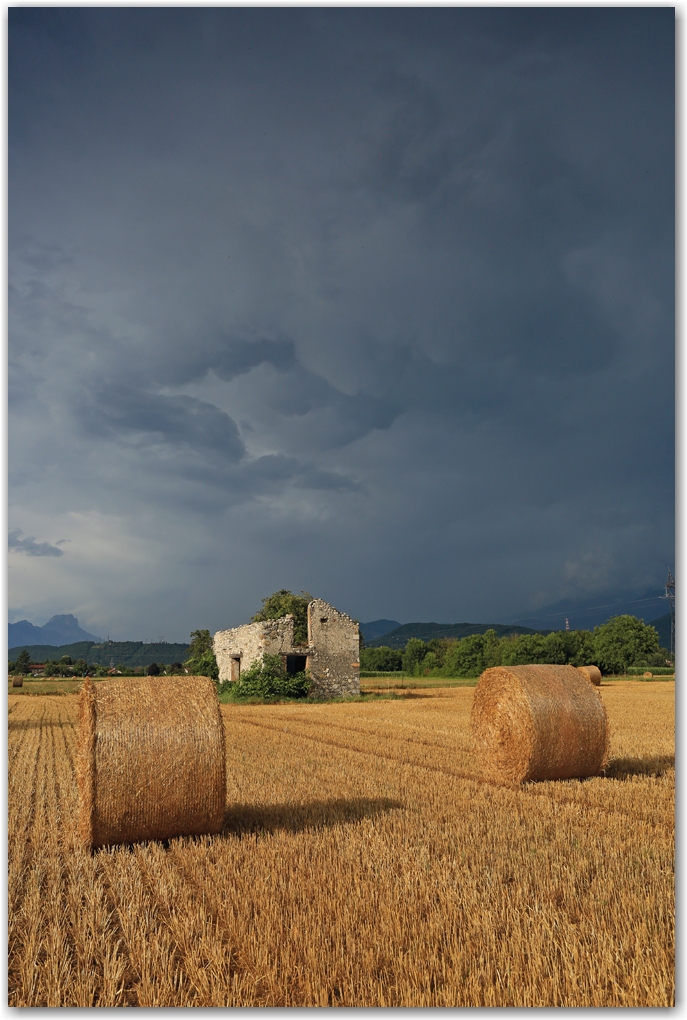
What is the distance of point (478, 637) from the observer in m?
60.2

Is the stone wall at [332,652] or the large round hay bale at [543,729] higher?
the large round hay bale at [543,729]

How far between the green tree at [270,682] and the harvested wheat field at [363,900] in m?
19.6

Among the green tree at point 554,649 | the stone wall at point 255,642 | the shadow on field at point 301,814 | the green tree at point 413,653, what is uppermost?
the shadow on field at point 301,814

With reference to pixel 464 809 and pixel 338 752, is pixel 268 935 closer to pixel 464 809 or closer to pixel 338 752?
pixel 464 809

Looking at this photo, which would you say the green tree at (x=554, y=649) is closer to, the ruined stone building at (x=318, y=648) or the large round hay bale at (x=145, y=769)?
the ruined stone building at (x=318, y=648)

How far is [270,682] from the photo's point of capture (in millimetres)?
28328

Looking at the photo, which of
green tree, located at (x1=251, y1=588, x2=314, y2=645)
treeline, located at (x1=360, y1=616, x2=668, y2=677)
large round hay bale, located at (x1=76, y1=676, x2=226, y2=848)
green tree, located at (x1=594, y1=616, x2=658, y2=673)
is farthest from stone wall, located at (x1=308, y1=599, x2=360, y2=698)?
green tree, located at (x1=594, y1=616, x2=658, y2=673)

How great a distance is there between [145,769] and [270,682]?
22.6 metres

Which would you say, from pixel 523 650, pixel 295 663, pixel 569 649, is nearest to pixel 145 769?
pixel 295 663

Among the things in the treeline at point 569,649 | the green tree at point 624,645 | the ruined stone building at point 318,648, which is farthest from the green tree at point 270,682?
the green tree at point 624,645

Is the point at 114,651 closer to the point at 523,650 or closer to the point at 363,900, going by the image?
the point at 523,650

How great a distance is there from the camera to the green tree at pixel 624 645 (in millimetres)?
54750

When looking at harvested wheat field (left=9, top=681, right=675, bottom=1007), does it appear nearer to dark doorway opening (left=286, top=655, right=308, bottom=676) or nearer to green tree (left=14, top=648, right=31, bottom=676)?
dark doorway opening (left=286, top=655, right=308, bottom=676)

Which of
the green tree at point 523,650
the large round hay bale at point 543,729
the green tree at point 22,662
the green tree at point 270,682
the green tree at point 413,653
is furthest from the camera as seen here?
the green tree at point 413,653
